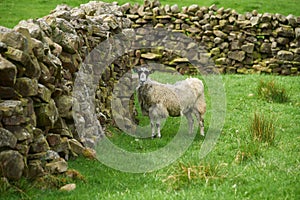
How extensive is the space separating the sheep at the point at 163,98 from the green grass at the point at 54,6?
717 centimetres

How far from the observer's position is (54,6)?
20.1 m

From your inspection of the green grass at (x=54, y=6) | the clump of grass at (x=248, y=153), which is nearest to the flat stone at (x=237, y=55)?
the green grass at (x=54, y=6)

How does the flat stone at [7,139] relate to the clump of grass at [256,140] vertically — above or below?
above

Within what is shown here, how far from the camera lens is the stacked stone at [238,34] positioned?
59.6ft

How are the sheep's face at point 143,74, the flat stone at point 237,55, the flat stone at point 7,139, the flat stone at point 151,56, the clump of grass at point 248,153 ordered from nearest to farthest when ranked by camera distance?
the flat stone at point 7,139 → the clump of grass at point 248,153 → the sheep's face at point 143,74 → the flat stone at point 151,56 → the flat stone at point 237,55

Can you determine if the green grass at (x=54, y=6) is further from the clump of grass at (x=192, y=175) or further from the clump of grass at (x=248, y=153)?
the clump of grass at (x=192, y=175)

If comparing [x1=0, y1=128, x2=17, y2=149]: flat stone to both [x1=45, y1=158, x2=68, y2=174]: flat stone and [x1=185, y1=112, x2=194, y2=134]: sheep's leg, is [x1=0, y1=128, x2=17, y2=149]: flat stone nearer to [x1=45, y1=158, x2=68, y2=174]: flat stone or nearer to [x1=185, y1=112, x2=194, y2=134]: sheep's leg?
[x1=45, y1=158, x2=68, y2=174]: flat stone

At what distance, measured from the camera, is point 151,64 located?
17.9 m

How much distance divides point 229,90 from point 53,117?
8.46 m

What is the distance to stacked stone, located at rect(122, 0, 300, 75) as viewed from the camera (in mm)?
18156

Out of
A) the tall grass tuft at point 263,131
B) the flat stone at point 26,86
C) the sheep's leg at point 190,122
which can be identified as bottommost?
the sheep's leg at point 190,122

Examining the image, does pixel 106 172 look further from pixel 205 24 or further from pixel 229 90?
pixel 205 24

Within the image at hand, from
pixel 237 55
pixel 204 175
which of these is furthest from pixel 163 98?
pixel 237 55

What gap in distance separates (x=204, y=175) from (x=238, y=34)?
12.3 metres
